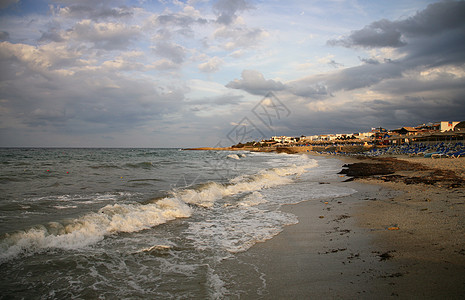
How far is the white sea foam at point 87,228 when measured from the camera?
4461 mm

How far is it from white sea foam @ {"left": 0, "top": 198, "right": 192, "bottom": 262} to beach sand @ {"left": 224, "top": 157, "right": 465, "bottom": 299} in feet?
10.1

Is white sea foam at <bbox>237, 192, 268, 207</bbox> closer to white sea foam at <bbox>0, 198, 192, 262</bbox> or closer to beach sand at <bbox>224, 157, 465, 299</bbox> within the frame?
white sea foam at <bbox>0, 198, 192, 262</bbox>

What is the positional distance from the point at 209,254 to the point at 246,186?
8260 millimetres

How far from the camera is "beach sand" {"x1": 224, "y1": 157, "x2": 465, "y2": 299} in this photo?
284cm

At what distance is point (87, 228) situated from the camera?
531 cm

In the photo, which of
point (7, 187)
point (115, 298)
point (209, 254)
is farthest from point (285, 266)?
point (7, 187)

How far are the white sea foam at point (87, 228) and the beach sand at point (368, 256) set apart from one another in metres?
3.08

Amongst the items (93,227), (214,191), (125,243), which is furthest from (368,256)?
(214,191)

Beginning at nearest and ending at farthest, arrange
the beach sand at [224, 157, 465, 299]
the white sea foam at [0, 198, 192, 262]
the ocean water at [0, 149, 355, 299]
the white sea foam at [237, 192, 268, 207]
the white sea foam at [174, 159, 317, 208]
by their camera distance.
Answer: the beach sand at [224, 157, 465, 299]
the ocean water at [0, 149, 355, 299]
the white sea foam at [0, 198, 192, 262]
the white sea foam at [237, 192, 268, 207]
the white sea foam at [174, 159, 317, 208]

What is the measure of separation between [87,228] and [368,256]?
5.48m

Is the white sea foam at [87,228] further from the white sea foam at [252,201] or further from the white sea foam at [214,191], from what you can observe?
the white sea foam at [252,201]

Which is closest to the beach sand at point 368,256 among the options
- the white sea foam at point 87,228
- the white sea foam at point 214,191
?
the white sea foam at point 87,228

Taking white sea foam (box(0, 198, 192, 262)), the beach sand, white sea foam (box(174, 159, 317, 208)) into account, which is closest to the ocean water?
white sea foam (box(0, 198, 192, 262))

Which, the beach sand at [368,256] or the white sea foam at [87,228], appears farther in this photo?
the white sea foam at [87,228]
